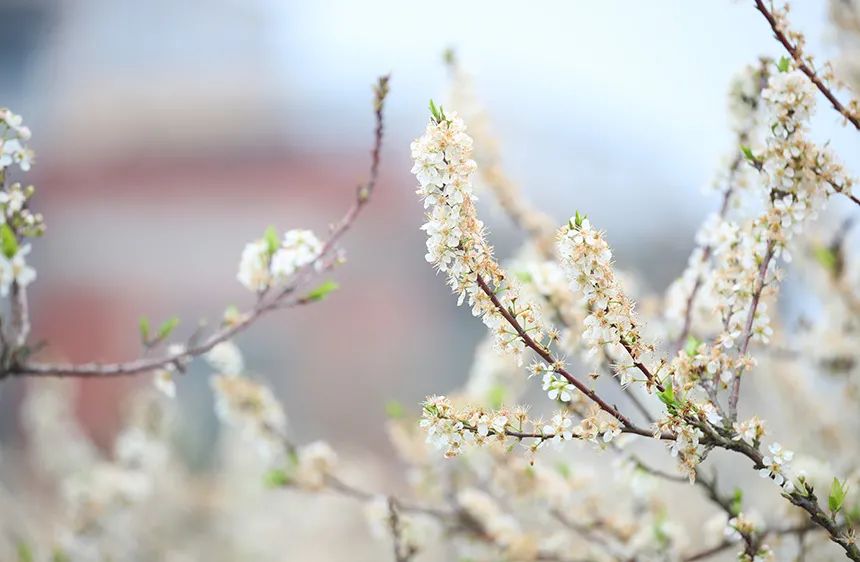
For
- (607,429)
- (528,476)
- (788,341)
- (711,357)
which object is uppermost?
(788,341)

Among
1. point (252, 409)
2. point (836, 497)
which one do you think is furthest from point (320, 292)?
point (836, 497)

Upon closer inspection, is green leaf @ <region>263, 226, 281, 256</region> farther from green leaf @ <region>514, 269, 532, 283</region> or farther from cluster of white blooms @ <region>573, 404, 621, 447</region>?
cluster of white blooms @ <region>573, 404, 621, 447</region>

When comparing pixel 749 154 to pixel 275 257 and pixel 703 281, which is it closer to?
pixel 703 281

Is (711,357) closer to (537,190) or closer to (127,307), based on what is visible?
(537,190)

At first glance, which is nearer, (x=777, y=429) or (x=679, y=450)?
(x=679, y=450)

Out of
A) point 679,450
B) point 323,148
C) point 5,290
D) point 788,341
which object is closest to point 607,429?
point 679,450

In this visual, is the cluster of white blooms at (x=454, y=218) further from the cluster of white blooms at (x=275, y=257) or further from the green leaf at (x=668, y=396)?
the cluster of white blooms at (x=275, y=257)
